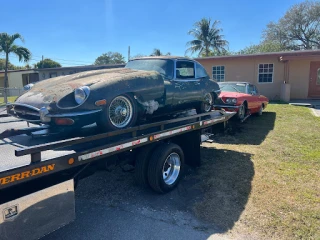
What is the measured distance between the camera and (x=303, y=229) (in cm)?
338

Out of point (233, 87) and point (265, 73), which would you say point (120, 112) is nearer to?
point (233, 87)

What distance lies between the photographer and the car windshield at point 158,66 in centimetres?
493

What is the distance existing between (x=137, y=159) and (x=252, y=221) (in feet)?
6.05

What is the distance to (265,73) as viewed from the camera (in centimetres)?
1866

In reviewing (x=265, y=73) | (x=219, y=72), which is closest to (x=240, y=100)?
(x=265, y=73)

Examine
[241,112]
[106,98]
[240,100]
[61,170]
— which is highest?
[106,98]

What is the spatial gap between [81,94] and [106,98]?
309 millimetres

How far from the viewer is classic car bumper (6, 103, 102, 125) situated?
3314 millimetres

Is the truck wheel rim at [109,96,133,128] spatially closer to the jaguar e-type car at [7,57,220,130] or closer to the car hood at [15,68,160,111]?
the jaguar e-type car at [7,57,220,130]

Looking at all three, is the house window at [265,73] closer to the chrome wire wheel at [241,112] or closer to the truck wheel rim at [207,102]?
the chrome wire wheel at [241,112]

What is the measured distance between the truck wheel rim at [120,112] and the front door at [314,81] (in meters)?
17.6

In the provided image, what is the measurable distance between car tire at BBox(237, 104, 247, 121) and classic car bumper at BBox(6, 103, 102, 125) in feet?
21.5

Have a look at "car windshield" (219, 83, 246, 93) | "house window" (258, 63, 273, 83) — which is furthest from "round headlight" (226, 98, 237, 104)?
"house window" (258, 63, 273, 83)

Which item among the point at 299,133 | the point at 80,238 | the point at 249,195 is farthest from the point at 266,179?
the point at 299,133
